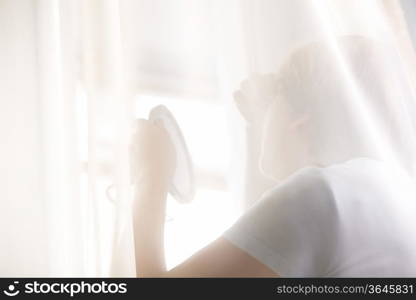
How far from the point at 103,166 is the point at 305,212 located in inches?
11.5

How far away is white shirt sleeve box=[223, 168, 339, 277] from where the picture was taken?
78 cm

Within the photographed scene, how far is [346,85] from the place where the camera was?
878 millimetres

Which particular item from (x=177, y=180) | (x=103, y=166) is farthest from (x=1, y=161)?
(x=177, y=180)

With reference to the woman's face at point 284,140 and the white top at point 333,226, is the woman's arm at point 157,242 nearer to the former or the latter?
the white top at point 333,226

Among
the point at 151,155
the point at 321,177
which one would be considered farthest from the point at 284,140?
the point at 151,155

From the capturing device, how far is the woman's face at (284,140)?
0.86m

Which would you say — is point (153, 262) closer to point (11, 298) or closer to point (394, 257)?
point (11, 298)

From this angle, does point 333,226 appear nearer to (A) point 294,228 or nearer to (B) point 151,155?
(A) point 294,228

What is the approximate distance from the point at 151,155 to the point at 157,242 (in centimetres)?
12

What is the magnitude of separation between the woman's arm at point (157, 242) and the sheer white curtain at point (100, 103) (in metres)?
0.03

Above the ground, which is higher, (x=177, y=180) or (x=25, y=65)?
(x=25, y=65)

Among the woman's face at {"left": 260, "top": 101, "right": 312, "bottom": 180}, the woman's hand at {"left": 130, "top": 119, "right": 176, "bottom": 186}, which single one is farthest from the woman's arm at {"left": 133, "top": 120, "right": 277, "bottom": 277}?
the woman's face at {"left": 260, "top": 101, "right": 312, "bottom": 180}

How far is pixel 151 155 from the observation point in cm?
Answer: 81

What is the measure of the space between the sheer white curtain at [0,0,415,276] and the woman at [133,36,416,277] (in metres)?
0.04
